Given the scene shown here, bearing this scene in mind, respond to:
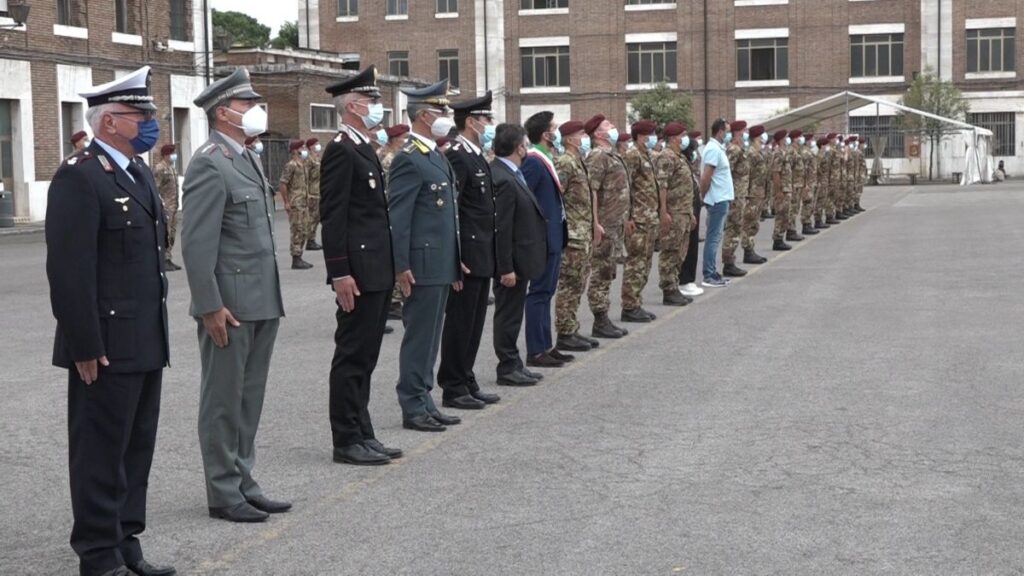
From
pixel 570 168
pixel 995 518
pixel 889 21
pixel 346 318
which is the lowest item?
pixel 995 518

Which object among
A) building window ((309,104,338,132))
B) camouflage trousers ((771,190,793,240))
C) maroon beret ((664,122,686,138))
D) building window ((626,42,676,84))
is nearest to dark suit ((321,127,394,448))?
maroon beret ((664,122,686,138))

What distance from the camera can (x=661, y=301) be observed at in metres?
16.5

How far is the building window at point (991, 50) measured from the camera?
62750 millimetres

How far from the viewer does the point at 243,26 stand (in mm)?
103562

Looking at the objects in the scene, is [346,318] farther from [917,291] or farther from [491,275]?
[917,291]

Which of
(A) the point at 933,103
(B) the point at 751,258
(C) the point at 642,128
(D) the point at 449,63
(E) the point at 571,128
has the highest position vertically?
(D) the point at 449,63

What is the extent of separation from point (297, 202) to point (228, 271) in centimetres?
1713

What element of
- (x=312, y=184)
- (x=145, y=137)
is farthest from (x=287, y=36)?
(x=145, y=137)

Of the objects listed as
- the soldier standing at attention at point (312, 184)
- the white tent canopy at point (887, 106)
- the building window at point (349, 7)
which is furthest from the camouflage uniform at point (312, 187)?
the building window at point (349, 7)

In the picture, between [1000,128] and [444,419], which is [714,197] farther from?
[1000,128]

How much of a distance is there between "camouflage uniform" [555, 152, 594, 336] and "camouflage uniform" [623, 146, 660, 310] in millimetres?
2075

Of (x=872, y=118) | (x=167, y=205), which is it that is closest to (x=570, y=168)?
(x=167, y=205)

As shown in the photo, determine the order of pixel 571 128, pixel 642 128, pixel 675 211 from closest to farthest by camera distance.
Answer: pixel 571 128, pixel 642 128, pixel 675 211

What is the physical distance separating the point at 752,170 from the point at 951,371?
1099cm
